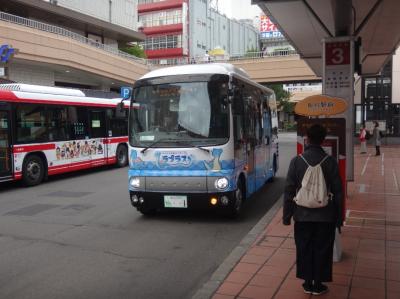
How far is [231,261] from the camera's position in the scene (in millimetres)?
6230

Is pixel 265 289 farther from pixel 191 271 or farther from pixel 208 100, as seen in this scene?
pixel 208 100

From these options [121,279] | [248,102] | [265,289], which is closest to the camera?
[265,289]

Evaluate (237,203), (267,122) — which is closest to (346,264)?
(237,203)

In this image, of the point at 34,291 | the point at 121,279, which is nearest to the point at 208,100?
the point at 121,279

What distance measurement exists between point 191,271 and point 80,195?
22.7 feet

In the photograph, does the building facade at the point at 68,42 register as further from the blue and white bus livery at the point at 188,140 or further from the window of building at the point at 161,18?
the window of building at the point at 161,18

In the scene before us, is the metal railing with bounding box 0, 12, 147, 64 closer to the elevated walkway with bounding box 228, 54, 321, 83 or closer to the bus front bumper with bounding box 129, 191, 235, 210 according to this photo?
the elevated walkway with bounding box 228, 54, 321, 83

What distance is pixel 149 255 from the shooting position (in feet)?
22.2

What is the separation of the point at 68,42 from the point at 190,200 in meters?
24.2

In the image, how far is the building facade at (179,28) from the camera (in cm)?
7800

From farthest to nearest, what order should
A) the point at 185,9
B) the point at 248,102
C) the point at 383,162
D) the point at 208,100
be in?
the point at 185,9 < the point at 383,162 < the point at 248,102 < the point at 208,100

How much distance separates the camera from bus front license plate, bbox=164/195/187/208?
8586mm

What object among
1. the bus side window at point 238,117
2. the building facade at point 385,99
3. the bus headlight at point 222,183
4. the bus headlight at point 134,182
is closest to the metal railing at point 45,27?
the building facade at point 385,99

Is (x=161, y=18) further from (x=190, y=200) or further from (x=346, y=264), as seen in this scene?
(x=346, y=264)
